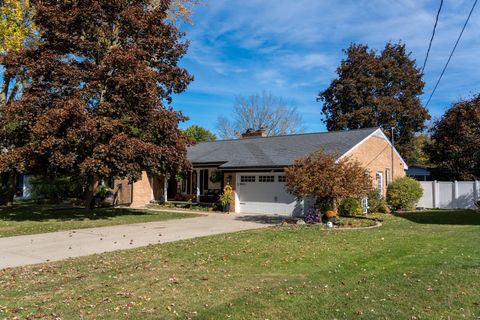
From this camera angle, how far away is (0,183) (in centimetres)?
3062

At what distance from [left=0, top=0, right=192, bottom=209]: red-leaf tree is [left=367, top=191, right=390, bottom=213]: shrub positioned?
10.1 metres

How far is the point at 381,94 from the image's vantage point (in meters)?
39.9

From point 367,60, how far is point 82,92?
3002cm

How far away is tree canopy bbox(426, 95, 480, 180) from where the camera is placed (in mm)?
27755

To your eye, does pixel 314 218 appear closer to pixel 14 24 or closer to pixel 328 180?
pixel 328 180

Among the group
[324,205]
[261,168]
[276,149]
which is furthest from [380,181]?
[324,205]

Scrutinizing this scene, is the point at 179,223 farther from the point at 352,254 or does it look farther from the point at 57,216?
the point at 352,254

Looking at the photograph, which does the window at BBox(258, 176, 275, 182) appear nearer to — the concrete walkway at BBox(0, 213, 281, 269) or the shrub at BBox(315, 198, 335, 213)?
the concrete walkway at BBox(0, 213, 281, 269)

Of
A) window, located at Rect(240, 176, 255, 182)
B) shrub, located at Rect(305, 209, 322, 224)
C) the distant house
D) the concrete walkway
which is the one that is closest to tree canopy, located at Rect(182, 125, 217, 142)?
the distant house

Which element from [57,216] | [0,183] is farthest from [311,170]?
[0,183]

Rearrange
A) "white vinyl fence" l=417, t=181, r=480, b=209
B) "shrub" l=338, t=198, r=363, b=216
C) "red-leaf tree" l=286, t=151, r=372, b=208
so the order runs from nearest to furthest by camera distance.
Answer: "red-leaf tree" l=286, t=151, r=372, b=208
"shrub" l=338, t=198, r=363, b=216
"white vinyl fence" l=417, t=181, r=480, b=209

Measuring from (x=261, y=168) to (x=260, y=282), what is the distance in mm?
14097

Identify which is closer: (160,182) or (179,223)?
(179,223)

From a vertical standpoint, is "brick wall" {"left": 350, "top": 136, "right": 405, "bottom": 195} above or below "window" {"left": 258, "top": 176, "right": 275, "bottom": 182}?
above
